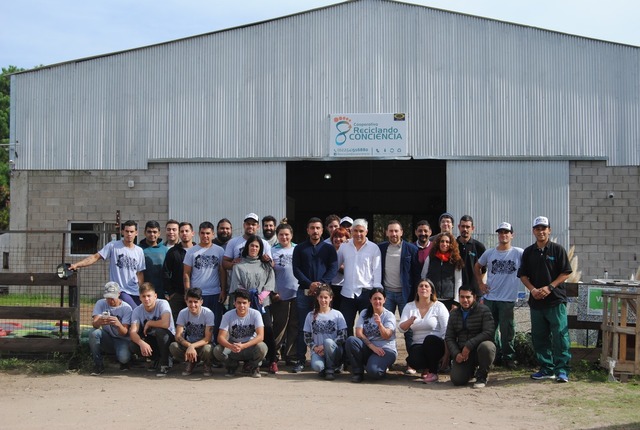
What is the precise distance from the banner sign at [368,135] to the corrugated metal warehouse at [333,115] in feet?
0.45

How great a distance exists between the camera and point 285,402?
709 centimetres

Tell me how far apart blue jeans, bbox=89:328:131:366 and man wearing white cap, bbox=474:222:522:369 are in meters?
4.37

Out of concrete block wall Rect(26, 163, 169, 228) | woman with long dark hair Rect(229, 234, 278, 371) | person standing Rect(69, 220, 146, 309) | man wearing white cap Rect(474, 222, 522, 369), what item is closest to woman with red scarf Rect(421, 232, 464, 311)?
man wearing white cap Rect(474, 222, 522, 369)

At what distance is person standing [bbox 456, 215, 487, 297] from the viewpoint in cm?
885

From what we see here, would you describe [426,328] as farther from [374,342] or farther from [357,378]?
[357,378]

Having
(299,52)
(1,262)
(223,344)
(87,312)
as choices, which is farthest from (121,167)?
(223,344)

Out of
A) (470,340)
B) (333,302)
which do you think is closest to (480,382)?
(470,340)

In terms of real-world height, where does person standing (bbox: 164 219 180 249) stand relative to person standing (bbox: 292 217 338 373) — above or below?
above

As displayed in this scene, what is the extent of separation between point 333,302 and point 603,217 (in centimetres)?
1127

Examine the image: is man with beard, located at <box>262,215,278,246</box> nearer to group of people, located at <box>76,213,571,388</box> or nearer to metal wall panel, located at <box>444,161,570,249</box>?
group of people, located at <box>76,213,571,388</box>

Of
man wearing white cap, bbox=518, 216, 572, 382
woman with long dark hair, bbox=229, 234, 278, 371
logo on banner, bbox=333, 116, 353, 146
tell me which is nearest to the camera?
man wearing white cap, bbox=518, 216, 572, 382

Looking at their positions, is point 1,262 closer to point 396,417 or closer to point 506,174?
point 506,174

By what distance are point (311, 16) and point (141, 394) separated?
43.6ft

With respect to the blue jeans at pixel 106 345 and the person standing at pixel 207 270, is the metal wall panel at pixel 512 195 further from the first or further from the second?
the blue jeans at pixel 106 345
